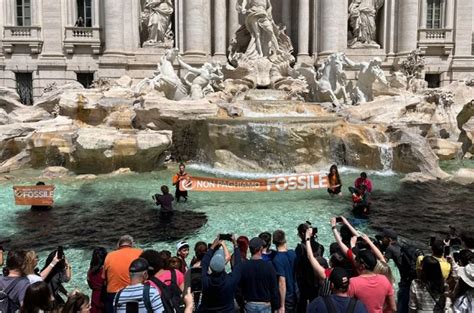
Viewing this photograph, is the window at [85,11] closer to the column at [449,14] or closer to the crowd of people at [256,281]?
the column at [449,14]

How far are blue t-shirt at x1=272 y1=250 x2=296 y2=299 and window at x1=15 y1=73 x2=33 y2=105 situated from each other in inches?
749

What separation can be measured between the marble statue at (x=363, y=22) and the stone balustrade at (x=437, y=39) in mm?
2180

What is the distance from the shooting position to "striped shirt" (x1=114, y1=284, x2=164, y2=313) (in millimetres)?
3182

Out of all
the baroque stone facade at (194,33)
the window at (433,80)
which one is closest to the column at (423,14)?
the baroque stone facade at (194,33)

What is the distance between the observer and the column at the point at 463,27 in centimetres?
2167

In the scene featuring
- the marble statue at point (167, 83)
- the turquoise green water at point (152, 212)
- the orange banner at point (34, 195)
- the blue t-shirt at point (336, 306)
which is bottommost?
the turquoise green water at point (152, 212)

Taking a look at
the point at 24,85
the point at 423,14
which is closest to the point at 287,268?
the point at 24,85

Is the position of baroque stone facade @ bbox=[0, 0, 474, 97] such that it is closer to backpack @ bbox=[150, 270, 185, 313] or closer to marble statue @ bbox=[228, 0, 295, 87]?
marble statue @ bbox=[228, 0, 295, 87]

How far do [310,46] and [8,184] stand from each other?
14.8 m

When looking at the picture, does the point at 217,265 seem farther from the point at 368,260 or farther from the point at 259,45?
the point at 259,45

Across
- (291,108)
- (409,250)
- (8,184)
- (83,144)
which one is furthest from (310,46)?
(409,250)

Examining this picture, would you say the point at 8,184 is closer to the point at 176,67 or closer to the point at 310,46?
the point at 176,67

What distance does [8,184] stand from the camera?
12.1 meters

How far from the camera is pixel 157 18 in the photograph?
20516 millimetres
